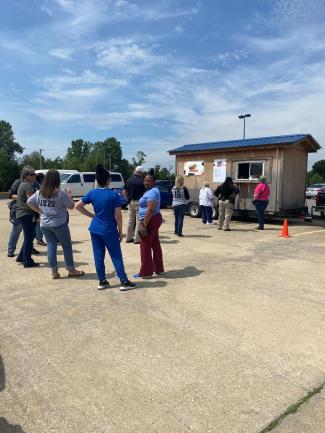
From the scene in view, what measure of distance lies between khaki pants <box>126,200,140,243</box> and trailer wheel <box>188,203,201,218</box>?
6.20 meters

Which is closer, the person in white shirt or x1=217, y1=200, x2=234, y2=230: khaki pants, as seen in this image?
x1=217, y1=200, x2=234, y2=230: khaki pants

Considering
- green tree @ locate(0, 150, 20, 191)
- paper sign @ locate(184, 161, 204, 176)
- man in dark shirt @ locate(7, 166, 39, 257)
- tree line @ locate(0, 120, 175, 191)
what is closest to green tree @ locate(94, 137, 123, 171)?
tree line @ locate(0, 120, 175, 191)

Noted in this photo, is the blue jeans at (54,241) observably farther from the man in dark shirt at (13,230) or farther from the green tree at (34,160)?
the green tree at (34,160)

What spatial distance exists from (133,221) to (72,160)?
84345mm

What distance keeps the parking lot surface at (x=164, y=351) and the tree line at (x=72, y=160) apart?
1436 cm

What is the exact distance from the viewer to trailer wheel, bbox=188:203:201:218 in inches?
622

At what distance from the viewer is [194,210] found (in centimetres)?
1600

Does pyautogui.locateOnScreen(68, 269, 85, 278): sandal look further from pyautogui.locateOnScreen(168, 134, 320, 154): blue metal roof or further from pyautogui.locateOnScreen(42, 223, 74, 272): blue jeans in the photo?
pyautogui.locateOnScreen(168, 134, 320, 154): blue metal roof

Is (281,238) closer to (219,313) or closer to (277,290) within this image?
(277,290)

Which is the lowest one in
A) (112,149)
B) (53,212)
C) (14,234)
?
(14,234)

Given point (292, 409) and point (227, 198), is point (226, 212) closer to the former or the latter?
point (227, 198)

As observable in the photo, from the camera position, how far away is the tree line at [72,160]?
42.8m

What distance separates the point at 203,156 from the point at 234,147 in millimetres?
1732

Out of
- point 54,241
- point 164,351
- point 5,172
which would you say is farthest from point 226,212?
point 5,172
